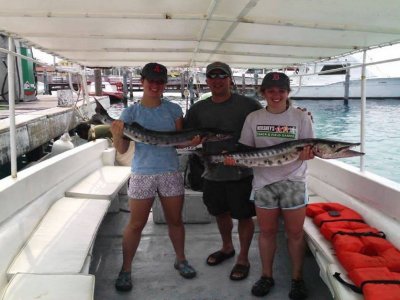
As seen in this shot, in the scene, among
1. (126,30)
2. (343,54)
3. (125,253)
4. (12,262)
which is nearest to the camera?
(12,262)

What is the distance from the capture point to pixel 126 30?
392 cm

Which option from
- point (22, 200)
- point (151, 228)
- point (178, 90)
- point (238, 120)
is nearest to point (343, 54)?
point (238, 120)

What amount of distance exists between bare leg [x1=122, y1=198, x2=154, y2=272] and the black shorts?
2.02 ft

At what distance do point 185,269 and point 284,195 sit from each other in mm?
1332

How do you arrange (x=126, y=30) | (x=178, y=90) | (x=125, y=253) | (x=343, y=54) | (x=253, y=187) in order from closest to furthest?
1. (x=253, y=187)
2. (x=125, y=253)
3. (x=126, y=30)
4. (x=343, y=54)
5. (x=178, y=90)

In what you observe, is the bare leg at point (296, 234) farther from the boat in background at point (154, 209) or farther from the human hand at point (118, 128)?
the human hand at point (118, 128)

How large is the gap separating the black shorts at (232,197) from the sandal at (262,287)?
0.60m

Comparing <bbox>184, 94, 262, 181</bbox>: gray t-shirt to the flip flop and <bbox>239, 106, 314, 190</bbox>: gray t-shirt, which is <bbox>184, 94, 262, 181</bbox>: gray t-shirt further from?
the flip flop

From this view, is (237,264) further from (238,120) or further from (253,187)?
(238,120)

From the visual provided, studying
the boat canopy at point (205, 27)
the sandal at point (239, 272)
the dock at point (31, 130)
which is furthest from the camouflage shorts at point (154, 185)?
the dock at point (31, 130)

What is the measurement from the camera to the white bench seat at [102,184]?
15.8 ft

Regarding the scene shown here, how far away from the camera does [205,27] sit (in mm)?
3688

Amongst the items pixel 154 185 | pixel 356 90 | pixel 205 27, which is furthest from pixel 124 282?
pixel 356 90

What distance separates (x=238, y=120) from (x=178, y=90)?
1669 inches
